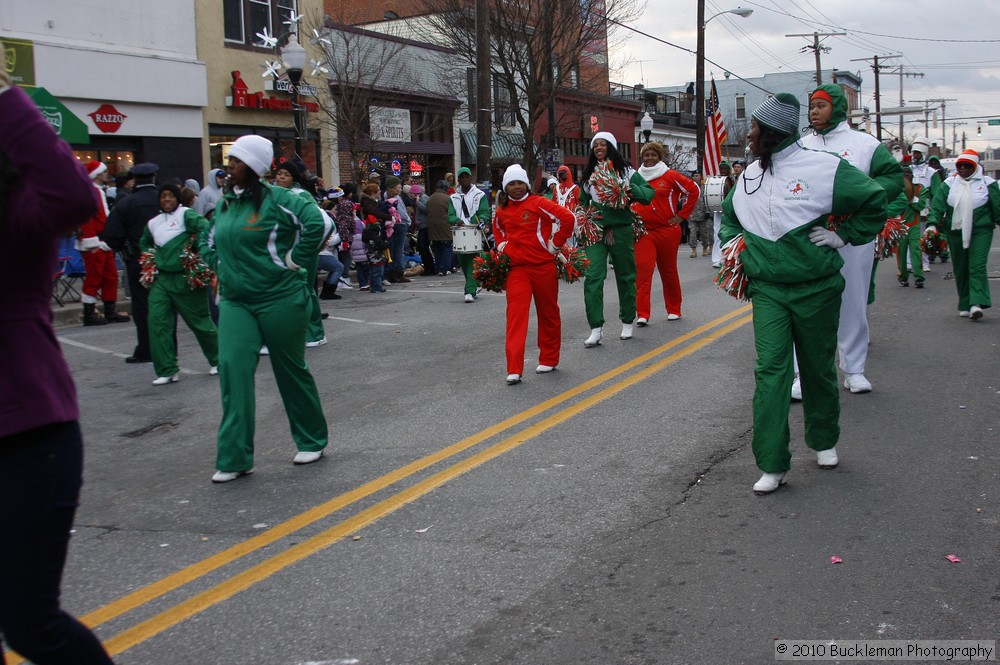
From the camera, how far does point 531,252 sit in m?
9.20

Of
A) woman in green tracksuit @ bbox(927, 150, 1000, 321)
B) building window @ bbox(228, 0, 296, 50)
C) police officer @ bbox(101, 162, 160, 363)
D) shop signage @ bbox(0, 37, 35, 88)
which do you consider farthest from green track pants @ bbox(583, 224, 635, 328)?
building window @ bbox(228, 0, 296, 50)

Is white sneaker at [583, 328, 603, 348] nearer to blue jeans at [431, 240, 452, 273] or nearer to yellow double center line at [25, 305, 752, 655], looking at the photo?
yellow double center line at [25, 305, 752, 655]

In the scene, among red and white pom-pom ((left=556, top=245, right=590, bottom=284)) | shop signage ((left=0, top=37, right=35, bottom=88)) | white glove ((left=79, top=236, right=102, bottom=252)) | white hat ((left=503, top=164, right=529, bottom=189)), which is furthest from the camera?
shop signage ((left=0, top=37, right=35, bottom=88))

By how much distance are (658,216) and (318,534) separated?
7345 mm

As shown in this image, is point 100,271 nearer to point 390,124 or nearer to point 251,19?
point 251,19

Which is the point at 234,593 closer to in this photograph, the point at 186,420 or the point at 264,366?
the point at 186,420

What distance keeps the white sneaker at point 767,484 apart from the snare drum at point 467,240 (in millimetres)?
10754

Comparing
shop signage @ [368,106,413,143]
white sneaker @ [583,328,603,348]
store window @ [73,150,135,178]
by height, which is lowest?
white sneaker @ [583,328,603,348]

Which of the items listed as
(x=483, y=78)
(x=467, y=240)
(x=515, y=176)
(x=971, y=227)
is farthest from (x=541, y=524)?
(x=483, y=78)

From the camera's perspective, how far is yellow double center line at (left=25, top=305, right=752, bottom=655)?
4230 millimetres

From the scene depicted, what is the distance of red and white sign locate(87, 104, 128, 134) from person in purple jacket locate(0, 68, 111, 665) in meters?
20.9

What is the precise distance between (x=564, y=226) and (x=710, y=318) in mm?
3672

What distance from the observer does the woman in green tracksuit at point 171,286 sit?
959 centimetres

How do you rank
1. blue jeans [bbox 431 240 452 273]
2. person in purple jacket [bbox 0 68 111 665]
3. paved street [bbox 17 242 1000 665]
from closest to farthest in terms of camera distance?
person in purple jacket [bbox 0 68 111 665], paved street [bbox 17 242 1000 665], blue jeans [bbox 431 240 452 273]
